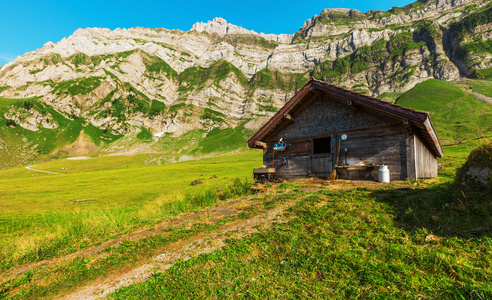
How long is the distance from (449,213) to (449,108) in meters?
155

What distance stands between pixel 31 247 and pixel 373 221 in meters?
9.38

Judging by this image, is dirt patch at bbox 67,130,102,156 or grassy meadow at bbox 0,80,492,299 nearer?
grassy meadow at bbox 0,80,492,299

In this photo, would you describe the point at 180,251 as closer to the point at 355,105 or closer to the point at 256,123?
the point at 355,105

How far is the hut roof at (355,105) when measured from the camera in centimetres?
1038

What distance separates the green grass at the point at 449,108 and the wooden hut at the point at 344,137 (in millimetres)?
80147

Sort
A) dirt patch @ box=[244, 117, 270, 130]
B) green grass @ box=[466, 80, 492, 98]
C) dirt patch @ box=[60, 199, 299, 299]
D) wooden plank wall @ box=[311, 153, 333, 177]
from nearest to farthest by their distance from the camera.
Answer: dirt patch @ box=[60, 199, 299, 299] < wooden plank wall @ box=[311, 153, 333, 177] < green grass @ box=[466, 80, 492, 98] < dirt patch @ box=[244, 117, 270, 130]

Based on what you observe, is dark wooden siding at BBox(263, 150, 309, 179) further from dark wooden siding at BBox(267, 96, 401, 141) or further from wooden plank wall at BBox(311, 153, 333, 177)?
dark wooden siding at BBox(267, 96, 401, 141)

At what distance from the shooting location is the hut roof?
34.1ft

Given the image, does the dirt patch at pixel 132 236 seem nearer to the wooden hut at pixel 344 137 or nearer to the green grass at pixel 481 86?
the wooden hut at pixel 344 137

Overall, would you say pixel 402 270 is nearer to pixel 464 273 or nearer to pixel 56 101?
pixel 464 273

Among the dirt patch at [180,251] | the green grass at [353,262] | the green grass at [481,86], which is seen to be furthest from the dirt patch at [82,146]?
the green grass at [481,86]

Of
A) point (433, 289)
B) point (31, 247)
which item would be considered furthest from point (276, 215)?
point (31, 247)

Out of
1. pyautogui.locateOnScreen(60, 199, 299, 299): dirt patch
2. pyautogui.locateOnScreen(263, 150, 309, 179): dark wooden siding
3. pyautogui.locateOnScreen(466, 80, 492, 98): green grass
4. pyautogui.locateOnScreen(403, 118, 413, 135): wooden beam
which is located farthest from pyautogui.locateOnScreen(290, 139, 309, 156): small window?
pyautogui.locateOnScreen(466, 80, 492, 98): green grass

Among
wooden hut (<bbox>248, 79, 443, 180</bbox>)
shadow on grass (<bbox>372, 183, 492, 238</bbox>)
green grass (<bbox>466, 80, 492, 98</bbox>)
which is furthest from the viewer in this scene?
green grass (<bbox>466, 80, 492, 98</bbox>)
